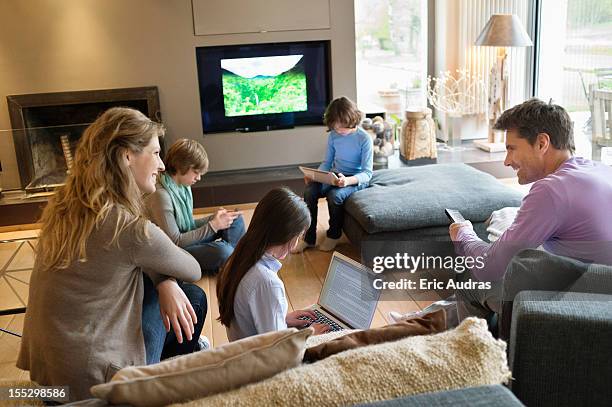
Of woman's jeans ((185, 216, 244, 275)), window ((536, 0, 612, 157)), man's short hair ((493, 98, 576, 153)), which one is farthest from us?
window ((536, 0, 612, 157))

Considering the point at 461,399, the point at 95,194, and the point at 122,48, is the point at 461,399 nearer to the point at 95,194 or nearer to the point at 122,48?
the point at 95,194

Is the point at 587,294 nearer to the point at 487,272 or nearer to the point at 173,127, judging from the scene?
the point at 487,272

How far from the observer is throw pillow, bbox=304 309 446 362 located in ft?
4.44

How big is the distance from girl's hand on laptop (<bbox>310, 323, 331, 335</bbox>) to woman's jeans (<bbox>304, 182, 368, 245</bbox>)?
1.80 m

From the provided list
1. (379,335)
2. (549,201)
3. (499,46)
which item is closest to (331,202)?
(549,201)

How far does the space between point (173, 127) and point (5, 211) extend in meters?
1.43

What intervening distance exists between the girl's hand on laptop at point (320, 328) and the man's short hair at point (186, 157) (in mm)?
1363

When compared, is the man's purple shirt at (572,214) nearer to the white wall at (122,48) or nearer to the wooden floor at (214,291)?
the wooden floor at (214,291)

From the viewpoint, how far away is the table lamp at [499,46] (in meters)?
5.27

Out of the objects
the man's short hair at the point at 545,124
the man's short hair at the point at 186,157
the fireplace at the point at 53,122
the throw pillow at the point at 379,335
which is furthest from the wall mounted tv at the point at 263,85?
the throw pillow at the point at 379,335

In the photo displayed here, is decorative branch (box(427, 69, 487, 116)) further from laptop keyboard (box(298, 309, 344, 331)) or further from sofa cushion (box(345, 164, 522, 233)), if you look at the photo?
laptop keyboard (box(298, 309, 344, 331))

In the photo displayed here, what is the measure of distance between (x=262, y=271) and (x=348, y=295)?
0.39m

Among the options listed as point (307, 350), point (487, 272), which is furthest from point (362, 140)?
point (307, 350)

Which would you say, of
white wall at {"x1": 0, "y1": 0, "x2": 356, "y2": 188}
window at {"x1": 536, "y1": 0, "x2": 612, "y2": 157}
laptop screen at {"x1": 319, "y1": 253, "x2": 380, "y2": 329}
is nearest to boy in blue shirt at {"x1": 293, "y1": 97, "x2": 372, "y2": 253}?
white wall at {"x1": 0, "y1": 0, "x2": 356, "y2": 188}
